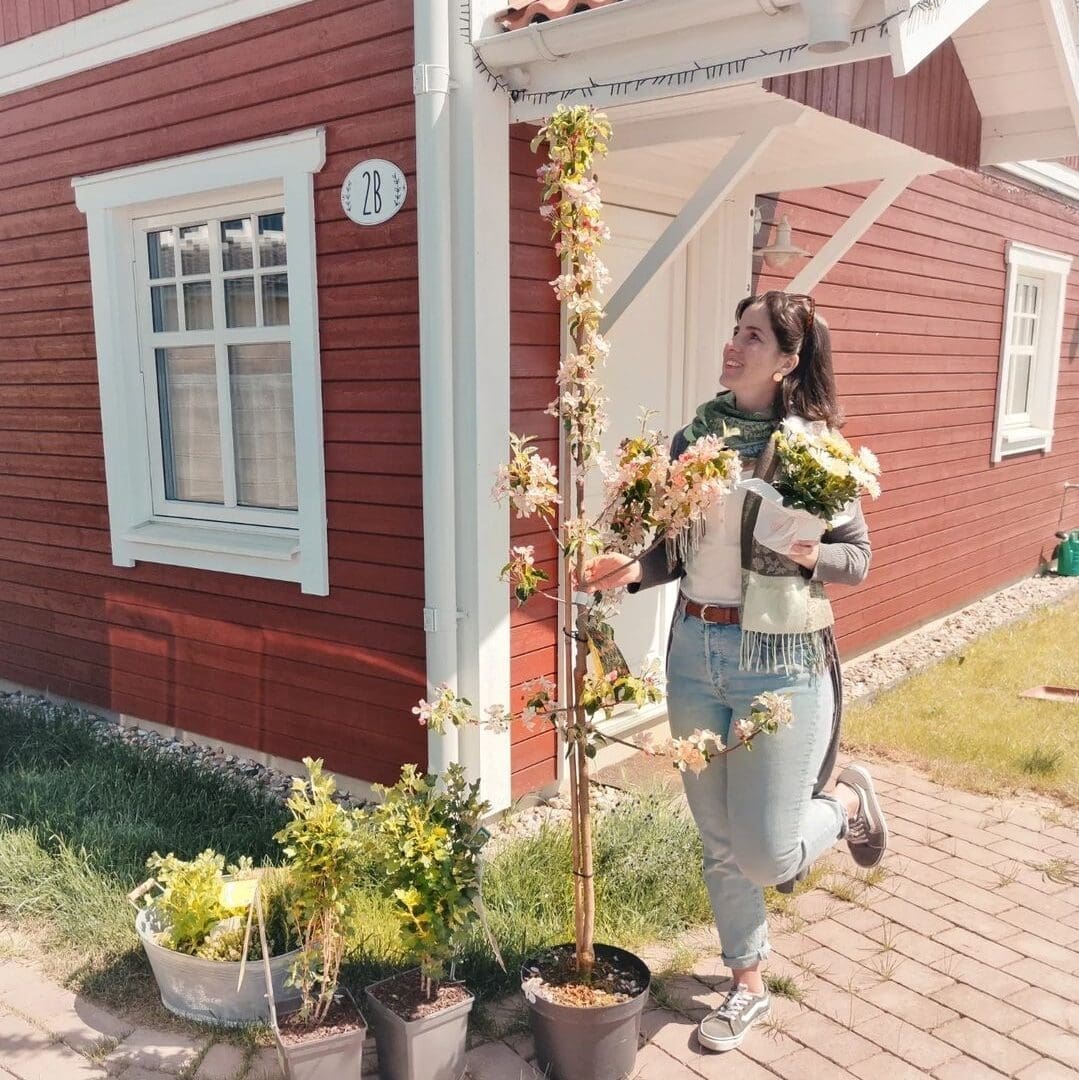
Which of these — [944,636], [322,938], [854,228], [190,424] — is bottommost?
[944,636]

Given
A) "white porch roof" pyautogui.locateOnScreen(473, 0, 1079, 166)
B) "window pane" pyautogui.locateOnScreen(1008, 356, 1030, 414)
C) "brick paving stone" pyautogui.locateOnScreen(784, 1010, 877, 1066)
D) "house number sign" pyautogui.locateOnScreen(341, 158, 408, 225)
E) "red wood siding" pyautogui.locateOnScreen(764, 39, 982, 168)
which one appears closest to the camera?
"brick paving stone" pyautogui.locateOnScreen(784, 1010, 877, 1066)

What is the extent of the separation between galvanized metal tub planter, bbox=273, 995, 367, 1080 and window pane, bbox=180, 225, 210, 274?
337cm

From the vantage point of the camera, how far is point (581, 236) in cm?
227

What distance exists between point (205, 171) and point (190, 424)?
1205 millimetres

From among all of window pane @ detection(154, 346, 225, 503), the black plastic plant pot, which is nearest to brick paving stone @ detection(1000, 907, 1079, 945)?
the black plastic plant pot

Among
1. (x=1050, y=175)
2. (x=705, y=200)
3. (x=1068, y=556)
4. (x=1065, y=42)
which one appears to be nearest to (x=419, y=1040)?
(x=705, y=200)

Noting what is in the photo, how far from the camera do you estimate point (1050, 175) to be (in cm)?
795

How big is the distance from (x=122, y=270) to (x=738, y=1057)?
13.9ft

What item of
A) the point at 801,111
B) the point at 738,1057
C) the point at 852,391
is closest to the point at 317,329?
the point at 801,111

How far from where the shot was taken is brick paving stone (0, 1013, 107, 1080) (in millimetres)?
2646

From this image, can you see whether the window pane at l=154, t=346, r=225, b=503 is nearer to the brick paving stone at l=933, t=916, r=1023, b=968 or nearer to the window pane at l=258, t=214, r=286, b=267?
the window pane at l=258, t=214, r=286, b=267

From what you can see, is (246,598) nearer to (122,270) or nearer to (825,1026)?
(122,270)

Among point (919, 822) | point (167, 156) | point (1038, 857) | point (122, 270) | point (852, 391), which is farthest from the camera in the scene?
point (852, 391)

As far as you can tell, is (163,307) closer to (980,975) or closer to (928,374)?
(980,975)
